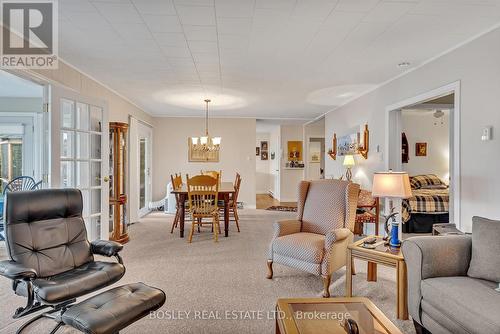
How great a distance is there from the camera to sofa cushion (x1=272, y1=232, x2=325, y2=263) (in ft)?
8.86

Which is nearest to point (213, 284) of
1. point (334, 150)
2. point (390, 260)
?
point (390, 260)

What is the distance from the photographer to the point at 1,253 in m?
3.96

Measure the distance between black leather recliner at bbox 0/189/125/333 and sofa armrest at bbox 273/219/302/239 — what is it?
4.92 ft

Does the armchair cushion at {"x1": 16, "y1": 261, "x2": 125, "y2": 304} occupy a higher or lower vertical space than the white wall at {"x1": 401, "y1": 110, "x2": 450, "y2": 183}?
lower

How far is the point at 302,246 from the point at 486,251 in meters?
1.35

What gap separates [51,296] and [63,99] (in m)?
2.37

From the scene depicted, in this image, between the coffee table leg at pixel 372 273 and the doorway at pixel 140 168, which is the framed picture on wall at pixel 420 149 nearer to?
the coffee table leg at pixel 372 273

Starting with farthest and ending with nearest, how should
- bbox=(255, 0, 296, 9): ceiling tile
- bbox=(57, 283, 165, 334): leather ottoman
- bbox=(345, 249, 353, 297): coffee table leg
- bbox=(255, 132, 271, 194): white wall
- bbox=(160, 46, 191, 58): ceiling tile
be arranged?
bbox=(255, 132, 271, 194): white wall → bbox=(160, 46, 191, 58): ceiling tile → bbox=(345, 249, 353, 297): coffee table leg → bbox=(255, 0, 296, 9): ceiling tile → bbox=(57, 283, 165, 334): leather ottoman

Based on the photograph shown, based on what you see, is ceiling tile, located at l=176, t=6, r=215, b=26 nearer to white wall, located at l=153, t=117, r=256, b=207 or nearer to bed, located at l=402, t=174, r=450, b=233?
bed, located at l=402, t=174, r=450, b=233

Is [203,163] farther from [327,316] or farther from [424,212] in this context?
[327,316]

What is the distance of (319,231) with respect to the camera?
3.19 meters

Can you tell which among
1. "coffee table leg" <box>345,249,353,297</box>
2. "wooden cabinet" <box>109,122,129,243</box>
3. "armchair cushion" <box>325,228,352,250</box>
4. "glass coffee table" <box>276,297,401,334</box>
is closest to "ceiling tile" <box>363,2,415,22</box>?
"armchair cushion" <box>325,228,352,250</box>

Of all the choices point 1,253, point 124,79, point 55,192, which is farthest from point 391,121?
point 1,253

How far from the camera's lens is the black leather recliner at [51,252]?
1.86 meters
